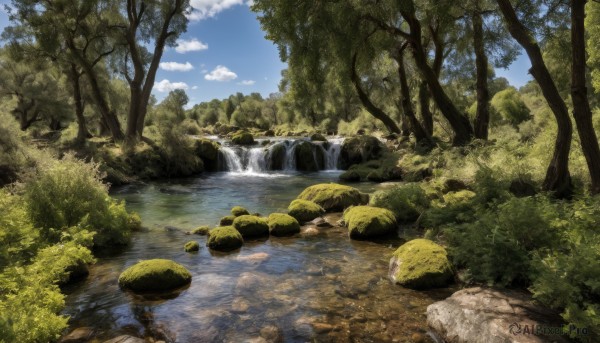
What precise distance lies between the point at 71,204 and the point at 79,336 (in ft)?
14.6

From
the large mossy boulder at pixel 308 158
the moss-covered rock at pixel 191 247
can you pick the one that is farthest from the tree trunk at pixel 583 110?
the large mossy boulder at pixel 308 158

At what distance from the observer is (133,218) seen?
1152cm

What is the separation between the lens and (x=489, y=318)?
483 centimetres

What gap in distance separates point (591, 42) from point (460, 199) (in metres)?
11.2

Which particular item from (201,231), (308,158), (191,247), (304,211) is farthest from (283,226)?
(308,158)

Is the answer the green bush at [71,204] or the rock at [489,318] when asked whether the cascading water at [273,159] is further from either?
the rock at [489,318]

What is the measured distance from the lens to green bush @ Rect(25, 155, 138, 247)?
8297 mm

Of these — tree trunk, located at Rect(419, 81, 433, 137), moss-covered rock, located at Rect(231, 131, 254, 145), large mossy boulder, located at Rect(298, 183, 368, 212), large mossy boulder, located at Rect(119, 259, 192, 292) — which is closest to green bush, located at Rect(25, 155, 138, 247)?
large mossy boulder, located at Rect(119, 259, 192, 292)

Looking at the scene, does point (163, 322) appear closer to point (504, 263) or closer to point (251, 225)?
point (251, 225)

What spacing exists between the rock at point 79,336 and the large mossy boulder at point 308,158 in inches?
887

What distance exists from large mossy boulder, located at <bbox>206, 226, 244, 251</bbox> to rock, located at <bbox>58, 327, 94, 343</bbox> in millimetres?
4045

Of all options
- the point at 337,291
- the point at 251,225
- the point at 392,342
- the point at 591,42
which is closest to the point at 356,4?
the point at 591,42

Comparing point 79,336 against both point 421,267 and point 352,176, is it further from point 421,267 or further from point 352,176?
point 352,176

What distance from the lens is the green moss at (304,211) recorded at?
11805 millimetres
